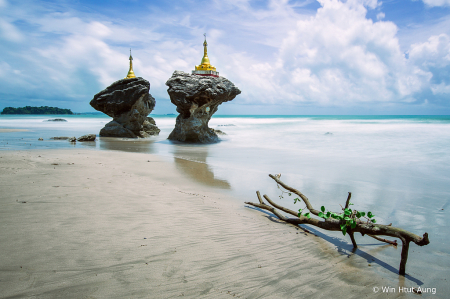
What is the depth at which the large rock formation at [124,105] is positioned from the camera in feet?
73.0

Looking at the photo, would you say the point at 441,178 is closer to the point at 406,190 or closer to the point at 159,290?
the point at 406,190

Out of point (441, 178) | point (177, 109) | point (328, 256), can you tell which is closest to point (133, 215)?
point (328, 256)

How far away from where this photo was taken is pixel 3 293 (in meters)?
2.17

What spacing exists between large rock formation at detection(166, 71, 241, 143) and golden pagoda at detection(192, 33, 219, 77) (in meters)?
1.36

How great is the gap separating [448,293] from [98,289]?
3.50m

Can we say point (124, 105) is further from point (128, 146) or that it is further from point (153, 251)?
point (153, 251)

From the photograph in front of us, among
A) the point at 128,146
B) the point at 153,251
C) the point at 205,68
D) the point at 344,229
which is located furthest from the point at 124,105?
the point at 344,229

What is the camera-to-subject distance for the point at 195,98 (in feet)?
64.4

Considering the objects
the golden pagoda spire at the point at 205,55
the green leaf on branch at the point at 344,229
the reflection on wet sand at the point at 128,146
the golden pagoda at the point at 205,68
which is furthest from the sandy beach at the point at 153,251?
the golden pagoda spire at the point at 205,55

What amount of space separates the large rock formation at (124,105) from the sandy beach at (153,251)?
59.1ft

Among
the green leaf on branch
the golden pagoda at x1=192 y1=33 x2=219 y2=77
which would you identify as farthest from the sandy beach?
the golden pagoda at x1=192 y1=33 x2=219 y2=77

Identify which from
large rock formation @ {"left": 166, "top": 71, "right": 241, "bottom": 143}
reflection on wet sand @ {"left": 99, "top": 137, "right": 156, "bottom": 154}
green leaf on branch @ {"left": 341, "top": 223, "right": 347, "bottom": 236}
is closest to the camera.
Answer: green leaf on branch @ {"left": 341, "top": 223, "right": 347, "bottom": 236}

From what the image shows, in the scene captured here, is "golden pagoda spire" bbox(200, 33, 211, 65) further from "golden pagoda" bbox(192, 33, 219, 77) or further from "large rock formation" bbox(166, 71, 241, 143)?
"large rock formation" bbox(166, 71, 241, 143)

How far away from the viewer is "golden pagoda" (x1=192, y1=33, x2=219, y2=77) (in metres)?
21.6
